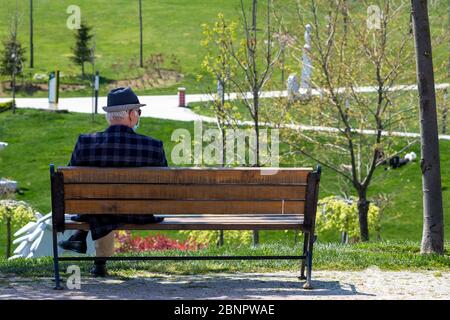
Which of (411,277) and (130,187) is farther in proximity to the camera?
(411,277)

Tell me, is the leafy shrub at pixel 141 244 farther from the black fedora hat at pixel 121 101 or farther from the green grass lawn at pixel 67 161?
the black fedora hat at pixel 121 101

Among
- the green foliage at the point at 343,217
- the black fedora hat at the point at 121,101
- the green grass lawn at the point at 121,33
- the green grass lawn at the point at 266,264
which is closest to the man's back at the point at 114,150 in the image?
the black fedora hat at the point at 121,101

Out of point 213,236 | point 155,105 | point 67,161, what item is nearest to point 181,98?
point 155,105

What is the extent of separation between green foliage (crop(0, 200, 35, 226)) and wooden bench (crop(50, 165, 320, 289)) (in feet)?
49.7

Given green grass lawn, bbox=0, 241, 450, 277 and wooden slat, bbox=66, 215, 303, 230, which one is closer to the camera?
wooden slat, bbox=66, 215, 303, 230

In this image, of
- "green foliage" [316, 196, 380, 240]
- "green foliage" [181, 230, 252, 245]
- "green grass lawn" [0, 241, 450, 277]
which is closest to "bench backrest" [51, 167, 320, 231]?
"green grass lawn" [0, 241, 450, 277]

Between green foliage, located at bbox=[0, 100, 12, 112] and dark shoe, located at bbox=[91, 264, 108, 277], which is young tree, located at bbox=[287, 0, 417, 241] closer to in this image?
dark shoe, located at bbox=[91, 264, 108, 277]

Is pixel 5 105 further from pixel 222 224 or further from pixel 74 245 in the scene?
pixel 222 224

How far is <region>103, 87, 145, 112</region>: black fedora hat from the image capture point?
8.75 meters

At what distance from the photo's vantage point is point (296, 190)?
8.52 meters
